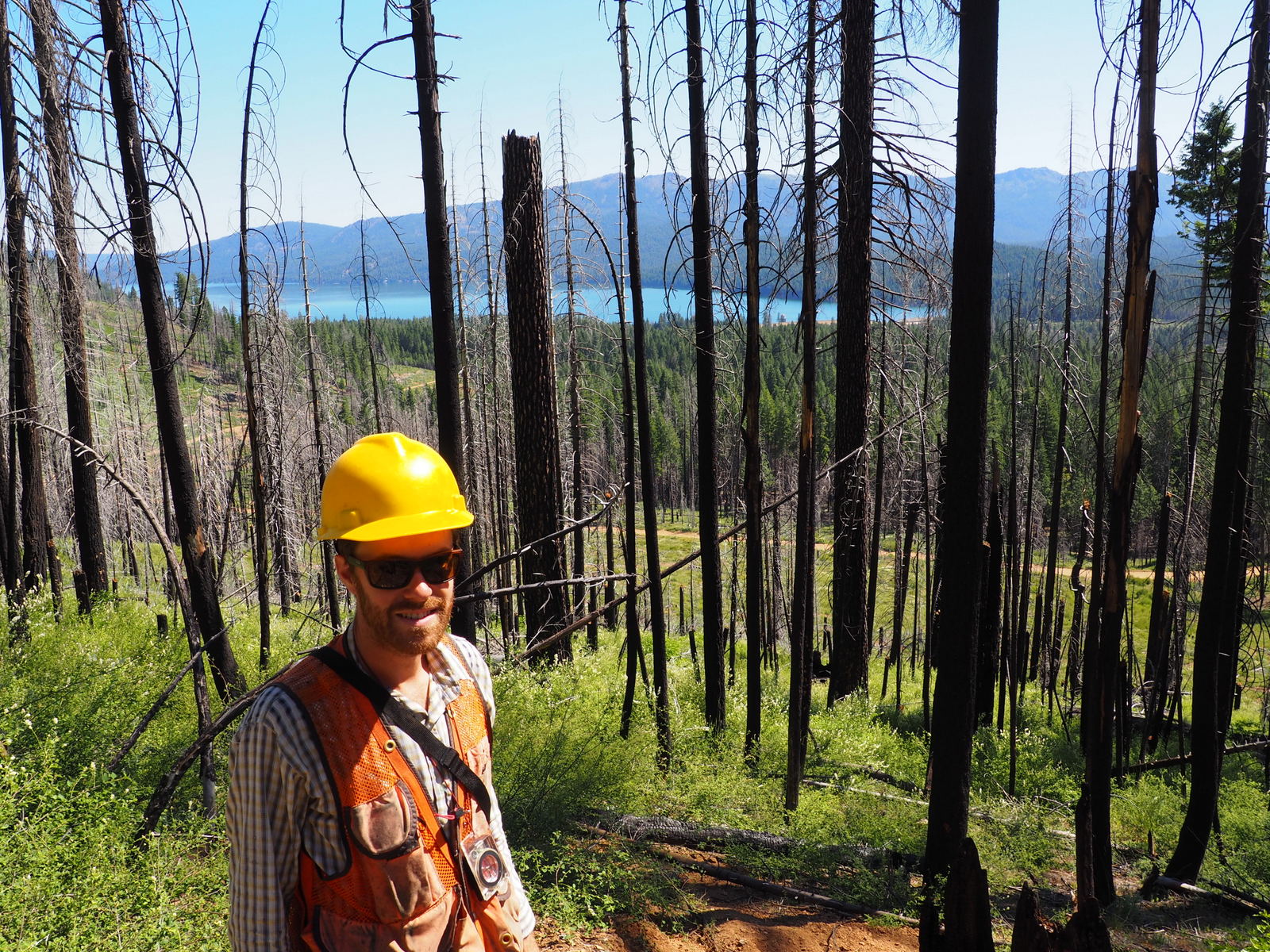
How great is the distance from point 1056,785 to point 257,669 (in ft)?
31.6

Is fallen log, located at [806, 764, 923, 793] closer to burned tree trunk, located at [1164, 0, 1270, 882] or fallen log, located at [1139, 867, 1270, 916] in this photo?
fallen log, located at [1139, 867, 1270, 916]

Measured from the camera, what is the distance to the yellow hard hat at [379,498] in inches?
81.3

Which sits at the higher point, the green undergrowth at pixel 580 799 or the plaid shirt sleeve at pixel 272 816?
the plaid shirt sleeve at pixel 272 816

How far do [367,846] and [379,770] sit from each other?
164 millimetres

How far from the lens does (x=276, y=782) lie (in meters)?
1.83

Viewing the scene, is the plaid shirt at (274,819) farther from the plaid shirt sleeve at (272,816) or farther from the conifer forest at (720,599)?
the conifer forest at (720,599)

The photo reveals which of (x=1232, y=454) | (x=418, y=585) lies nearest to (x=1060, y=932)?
(x=418, y=585)

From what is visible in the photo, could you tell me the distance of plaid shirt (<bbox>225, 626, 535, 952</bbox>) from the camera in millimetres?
1825

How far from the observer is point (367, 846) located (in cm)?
185

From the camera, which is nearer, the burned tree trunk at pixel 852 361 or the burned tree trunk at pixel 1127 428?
the burned tree trunk at pixel 1127 428

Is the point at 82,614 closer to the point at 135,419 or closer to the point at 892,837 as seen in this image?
the point at 892,837

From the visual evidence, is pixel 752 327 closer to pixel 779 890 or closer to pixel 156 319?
pixel 779 890

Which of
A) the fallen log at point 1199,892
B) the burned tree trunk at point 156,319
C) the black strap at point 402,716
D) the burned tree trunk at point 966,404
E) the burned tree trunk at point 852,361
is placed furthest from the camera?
the burned tree trunk at point 852,361

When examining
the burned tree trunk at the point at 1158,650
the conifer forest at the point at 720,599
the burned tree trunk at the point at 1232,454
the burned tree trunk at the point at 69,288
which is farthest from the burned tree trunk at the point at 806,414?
the burned tree trunk at the point at 1158,650
